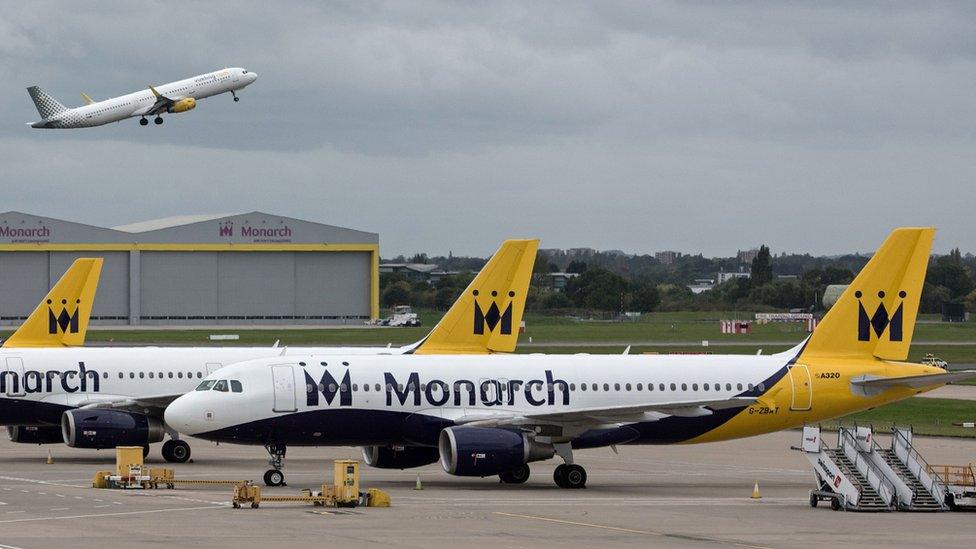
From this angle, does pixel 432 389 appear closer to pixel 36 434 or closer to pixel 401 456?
pixel 401 456

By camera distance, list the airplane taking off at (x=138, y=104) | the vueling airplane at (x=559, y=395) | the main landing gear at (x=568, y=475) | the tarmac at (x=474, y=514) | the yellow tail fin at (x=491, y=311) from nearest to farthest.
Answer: the tarmac at (x=474, y=514) → the vueling airplane at (x=559, y=395) → the main landing gear at (x=568, y=475) → the yellow tail fin at (x=491, y=311) → the airplane taking off at (x=138, y=104)

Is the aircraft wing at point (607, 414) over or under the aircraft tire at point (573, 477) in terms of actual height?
over

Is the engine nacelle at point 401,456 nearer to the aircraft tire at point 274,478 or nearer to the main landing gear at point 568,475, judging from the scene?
the aircraft tire at point 274,478

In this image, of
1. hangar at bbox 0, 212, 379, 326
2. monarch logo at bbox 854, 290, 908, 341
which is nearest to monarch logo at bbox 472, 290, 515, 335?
monarch logo at bbox 854, 290, 908, 341

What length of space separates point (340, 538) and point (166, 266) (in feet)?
458

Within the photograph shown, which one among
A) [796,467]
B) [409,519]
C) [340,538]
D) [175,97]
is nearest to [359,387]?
[409,519]

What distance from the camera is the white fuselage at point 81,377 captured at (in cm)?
5125

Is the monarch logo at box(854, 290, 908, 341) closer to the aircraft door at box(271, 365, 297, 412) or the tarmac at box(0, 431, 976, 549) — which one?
the tarmac at box(0, 431, 976, 549)

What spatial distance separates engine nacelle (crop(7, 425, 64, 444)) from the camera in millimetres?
52938

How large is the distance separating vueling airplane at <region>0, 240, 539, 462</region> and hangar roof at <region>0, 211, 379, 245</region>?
115 m

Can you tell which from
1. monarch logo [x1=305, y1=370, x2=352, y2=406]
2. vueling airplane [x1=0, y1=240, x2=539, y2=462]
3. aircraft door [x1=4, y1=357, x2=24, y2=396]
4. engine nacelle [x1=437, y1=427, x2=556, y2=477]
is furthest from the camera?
aircraft door [x1=4, y1=357, x2=24, y2=396]

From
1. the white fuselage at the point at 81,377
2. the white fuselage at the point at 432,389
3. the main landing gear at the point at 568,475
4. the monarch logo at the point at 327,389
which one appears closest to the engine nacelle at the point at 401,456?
the white fuselage at the point at 432,389

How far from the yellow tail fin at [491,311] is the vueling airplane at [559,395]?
8.82 meters

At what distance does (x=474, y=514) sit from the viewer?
3625cm
